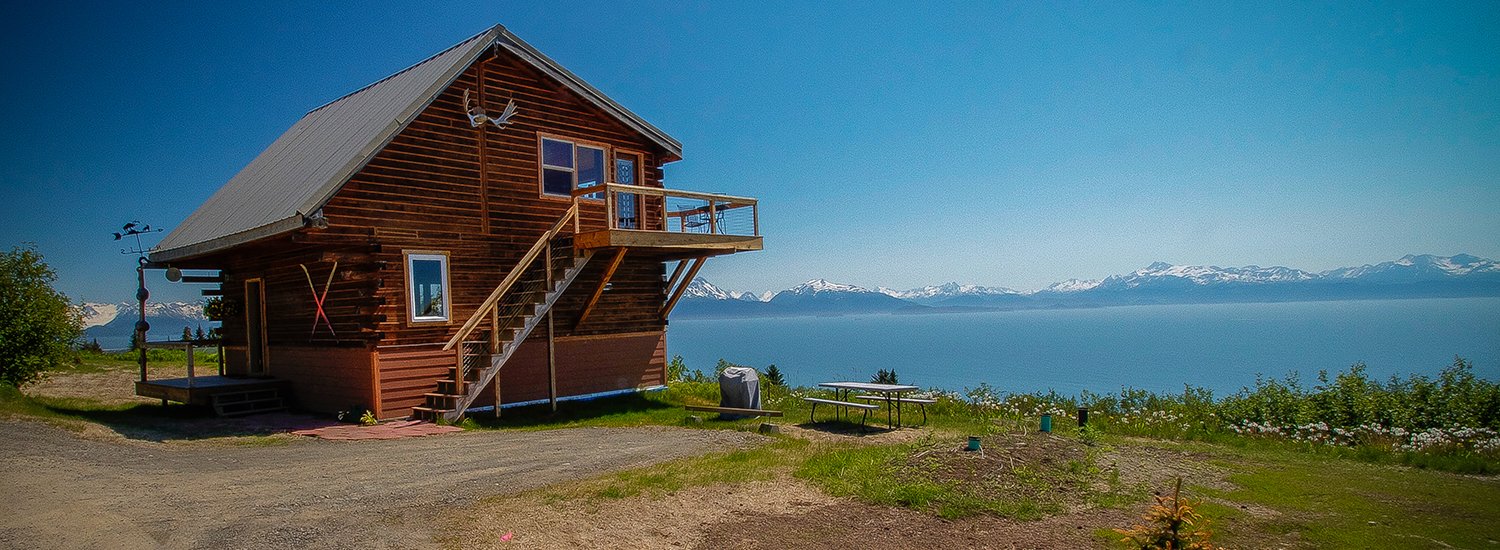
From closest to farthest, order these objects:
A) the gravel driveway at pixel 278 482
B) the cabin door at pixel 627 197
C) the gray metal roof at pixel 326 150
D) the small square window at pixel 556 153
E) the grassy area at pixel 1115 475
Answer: the gravel driveway at pixel 278 482, the grassy area at pixel 1115 475, the gray metal roof at pixel 326 150, the small square window at pixel 556 153, the cabin door at pixel 627 197

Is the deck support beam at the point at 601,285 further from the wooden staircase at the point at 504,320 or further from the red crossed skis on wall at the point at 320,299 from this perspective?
the red crossed skis on wall at the point at 320,299

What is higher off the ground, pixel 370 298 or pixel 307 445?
pixel 370 298

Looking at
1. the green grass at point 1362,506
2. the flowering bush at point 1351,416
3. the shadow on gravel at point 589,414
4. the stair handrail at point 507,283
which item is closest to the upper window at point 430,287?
the stair handrail at point 507,283

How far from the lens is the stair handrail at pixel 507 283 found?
47.7ft

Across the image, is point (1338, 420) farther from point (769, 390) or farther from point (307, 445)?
point (307, 445)

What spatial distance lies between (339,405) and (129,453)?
426 centimetres

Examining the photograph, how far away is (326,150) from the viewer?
1647 cm

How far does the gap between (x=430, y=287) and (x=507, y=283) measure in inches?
65.3

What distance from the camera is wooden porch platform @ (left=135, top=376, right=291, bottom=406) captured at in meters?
15.5

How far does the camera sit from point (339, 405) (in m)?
15.3

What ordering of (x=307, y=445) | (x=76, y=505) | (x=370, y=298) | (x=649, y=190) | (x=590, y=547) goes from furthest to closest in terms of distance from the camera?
1. (x=649, y=190)
2. (x=370, y=298)
3. (x=307, y=445)
4. (x=76, y=505)
5. (x=590, y=547)

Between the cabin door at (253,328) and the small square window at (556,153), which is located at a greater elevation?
the small square window at (556,153)

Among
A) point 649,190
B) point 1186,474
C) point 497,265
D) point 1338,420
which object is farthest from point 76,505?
point 1338,420

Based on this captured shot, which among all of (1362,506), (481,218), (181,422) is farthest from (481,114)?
(1362,506)
